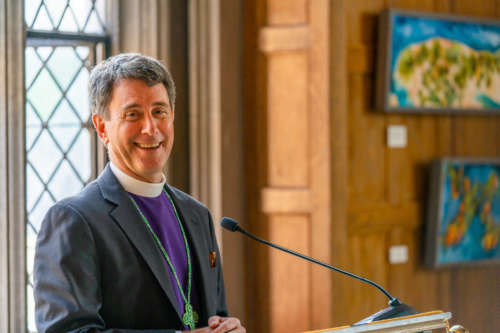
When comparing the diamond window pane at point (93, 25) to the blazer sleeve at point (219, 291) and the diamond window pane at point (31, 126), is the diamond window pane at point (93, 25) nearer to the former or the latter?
the diamond window pane at point (31, 126)

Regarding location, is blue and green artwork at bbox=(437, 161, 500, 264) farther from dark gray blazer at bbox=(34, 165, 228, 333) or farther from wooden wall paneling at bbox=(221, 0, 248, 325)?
dark gray blazer at bbox=(34, 165, 228, 333)

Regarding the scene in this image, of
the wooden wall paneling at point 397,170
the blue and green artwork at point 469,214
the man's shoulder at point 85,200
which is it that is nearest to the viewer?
the man's shoulder at point 85,200

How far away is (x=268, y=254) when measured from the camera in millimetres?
3773

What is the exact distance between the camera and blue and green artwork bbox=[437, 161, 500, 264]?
4.14 meters

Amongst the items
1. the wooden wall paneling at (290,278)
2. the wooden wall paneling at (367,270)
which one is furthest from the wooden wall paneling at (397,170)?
the wooden wall paneling at (290,278)

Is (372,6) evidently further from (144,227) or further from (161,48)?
(144,227)

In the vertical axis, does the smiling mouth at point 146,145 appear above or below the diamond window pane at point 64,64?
below

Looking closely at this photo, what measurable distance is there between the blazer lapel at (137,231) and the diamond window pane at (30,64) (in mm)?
1769

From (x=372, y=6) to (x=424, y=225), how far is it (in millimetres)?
1380

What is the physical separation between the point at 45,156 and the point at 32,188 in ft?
0.58

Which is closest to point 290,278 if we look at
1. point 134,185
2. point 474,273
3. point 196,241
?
point 474,273

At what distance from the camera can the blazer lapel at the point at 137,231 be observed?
67.8 inches

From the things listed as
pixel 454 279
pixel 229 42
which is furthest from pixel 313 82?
pixel 454 279

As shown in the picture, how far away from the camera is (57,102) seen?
3.47 meters
